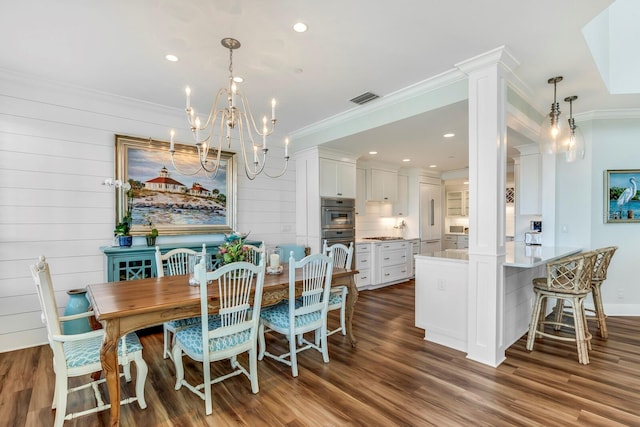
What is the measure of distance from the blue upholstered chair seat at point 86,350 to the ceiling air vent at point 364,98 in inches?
128

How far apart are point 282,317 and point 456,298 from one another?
178 centimetres

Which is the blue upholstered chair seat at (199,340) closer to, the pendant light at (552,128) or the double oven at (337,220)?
the double oven at (337,220)

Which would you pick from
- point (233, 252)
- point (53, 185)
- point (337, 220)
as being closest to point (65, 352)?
point (233, 252)

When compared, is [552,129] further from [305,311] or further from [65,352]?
[65,352]

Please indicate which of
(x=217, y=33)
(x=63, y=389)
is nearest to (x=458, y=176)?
(x=217, y=33)

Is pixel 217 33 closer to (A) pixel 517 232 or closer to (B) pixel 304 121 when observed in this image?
(B) pixel 304 121

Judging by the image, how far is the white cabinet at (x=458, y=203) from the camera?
835 centimetres

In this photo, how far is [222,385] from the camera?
8.18ft

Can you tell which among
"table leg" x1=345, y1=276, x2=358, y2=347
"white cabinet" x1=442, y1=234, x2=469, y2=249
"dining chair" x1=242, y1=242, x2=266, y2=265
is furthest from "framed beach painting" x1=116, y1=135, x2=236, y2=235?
"white cabinet" x1=442, y1=234, x2=469, y2=249

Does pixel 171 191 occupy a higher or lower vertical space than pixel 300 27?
lower

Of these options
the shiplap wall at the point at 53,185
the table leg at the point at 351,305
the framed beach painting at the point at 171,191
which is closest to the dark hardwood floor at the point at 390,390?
the table leg at the point at 351,305

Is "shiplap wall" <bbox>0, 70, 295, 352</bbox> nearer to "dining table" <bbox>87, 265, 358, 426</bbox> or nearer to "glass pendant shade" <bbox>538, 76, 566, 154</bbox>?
"dining table" <bbox>87, 265, 358, 426</bbox>

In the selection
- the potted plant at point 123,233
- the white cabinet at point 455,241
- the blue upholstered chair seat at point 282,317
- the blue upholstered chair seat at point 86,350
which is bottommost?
the blue upholstered chair seat at point 282,317

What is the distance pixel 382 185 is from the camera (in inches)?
256
